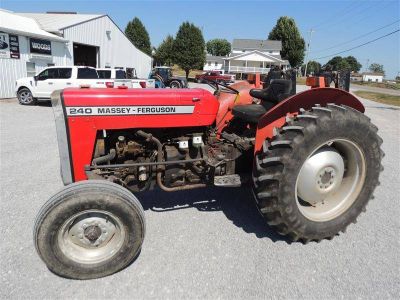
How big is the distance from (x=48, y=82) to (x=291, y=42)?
52.6 meters

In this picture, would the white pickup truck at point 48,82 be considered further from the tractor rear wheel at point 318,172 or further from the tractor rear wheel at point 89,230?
the tractor rear wheel at point 318,172

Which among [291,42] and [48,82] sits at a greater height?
[291,42]

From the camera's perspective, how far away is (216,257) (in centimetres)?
288

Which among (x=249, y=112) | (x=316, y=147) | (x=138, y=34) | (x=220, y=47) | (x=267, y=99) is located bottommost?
(x=316, y=147)

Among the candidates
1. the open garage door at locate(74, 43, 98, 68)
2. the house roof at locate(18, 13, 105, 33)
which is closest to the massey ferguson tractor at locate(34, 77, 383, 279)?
the house roof at locate(18, 13, 105, 33)

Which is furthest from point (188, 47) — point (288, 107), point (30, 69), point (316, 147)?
point (316, 147)

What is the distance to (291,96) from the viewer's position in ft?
10.6

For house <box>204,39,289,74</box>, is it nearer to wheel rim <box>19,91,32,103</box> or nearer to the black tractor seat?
wheel rim <box>19,91,32,103</box>

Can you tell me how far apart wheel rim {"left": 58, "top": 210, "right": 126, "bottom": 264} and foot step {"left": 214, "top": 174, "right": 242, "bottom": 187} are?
43.2 inches

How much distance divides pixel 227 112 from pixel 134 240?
6.11ft

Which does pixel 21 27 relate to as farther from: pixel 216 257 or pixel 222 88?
pixel 216 257

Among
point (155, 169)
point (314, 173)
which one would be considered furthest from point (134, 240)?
point (314, 173)

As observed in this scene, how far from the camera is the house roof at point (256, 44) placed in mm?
60516

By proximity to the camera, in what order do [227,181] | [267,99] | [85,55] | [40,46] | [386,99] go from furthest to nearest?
1. [85,55]
2. [386,99]
3. [40,46]
4. [267,99]
5. [227,181]
